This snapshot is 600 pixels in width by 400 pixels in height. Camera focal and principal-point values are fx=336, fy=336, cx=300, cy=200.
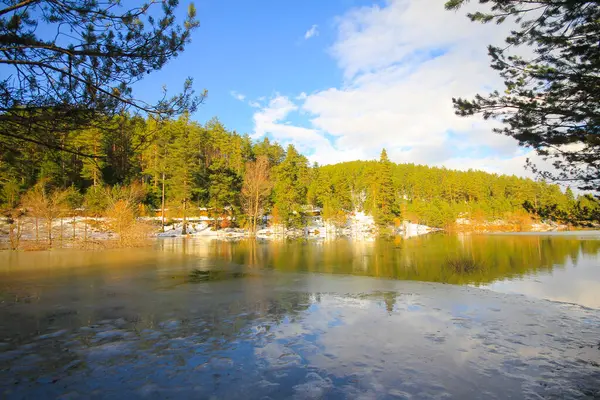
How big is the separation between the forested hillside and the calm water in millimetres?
2860

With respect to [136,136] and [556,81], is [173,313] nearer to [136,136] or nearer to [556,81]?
[136,136]

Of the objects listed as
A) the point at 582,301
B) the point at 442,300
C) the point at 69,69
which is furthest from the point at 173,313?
the point at 582,301

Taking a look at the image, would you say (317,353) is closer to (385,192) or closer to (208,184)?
(208,184)

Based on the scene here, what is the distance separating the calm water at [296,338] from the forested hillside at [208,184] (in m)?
2.86

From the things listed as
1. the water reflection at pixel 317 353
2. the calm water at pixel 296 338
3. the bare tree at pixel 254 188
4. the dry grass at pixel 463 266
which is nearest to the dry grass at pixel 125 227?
the calm water at pixel 296 338

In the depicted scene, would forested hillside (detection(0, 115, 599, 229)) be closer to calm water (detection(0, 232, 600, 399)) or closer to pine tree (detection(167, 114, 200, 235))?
pine tree (detection(167, 114, 200, 235))

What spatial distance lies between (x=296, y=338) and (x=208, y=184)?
4688cm

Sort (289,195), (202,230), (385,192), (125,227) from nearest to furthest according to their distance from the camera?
(125,227), (202,230), (289,195), (385,192)

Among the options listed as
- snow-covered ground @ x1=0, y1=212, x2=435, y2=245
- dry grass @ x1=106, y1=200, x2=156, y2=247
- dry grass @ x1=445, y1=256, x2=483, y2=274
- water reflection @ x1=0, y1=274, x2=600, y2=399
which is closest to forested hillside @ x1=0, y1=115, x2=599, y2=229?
snow-covered ground @ x1=0, y1=212, x2=435, y2=245

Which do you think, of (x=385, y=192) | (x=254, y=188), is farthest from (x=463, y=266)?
(x=385, y=192)

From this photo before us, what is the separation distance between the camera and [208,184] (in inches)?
1997

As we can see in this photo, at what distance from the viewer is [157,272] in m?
14.3

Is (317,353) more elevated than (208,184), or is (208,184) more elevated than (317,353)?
(208,184)

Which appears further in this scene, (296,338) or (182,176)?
(182,176)
